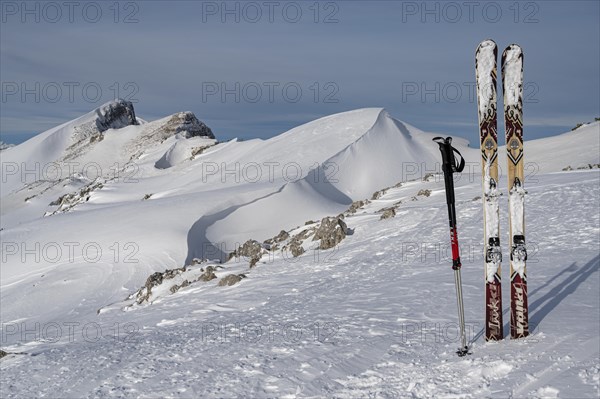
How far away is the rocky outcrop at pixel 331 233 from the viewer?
1438cm

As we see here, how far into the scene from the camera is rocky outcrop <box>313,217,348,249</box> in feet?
47.2

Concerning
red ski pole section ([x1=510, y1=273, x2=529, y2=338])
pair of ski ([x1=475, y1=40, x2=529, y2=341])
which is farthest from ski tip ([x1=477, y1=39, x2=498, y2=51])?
red ski pole section ([x1=510, y1=273, x2=529, y2=338])

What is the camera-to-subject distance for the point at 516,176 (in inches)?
215

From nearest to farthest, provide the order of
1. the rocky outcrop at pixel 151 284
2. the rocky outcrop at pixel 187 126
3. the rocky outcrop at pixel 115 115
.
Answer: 1. the rocky outcrop at pixel 151 284
2. the rocky outcrop at pixel 187 126
3. the rocky outcrop at pixel 115 115

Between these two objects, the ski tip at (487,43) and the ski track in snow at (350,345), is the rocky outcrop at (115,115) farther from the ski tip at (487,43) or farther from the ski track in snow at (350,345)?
the ski tip at (487,43)

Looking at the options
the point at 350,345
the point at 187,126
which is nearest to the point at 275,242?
the point at 350,345

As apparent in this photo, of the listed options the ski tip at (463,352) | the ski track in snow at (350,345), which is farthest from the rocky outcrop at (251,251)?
the ski tip at (463,352)

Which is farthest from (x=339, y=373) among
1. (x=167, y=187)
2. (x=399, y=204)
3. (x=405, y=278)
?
(x=167, y=187)

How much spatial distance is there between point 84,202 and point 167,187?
639cm

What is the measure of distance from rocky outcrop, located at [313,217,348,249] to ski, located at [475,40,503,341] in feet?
28.9

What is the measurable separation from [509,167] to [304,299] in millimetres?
4854

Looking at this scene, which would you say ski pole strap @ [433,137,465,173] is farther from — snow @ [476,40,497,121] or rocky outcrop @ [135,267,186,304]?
rocky outcrop @ [135,267,186,304]

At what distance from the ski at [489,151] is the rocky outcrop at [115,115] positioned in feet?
270

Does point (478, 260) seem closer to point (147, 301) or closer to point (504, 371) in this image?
Result: point (504, 371)
